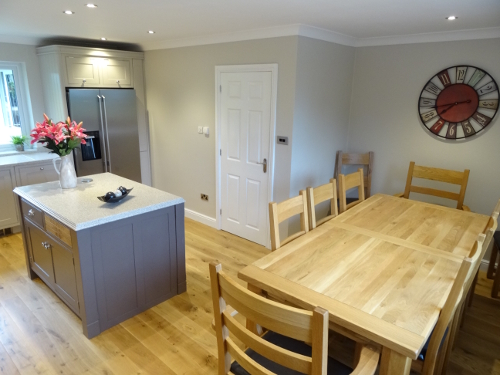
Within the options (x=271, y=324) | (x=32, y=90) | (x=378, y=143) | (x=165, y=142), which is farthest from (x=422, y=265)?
(x=32, y=90)

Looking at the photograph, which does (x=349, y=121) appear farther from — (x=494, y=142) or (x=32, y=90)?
(x=32, y=90)

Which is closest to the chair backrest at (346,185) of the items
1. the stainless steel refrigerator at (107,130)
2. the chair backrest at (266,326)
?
the chair backrest at (266,326)

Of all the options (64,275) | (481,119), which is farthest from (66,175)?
(481,119)

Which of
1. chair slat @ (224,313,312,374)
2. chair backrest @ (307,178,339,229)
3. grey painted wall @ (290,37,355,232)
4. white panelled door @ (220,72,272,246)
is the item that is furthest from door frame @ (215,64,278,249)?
chair slat @ (224,313,312,374)

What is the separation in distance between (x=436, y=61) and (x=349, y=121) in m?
1.09

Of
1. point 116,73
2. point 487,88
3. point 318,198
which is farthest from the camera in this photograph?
point 116,73

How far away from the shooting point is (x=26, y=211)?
292 centimetres

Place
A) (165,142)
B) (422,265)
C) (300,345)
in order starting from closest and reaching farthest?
(300,345) < (422,265) < (165,142)

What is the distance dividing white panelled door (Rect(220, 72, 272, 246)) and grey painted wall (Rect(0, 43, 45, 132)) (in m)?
2.44

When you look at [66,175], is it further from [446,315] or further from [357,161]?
[357,161]

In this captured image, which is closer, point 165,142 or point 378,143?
point 378,143

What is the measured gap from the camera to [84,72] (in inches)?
169

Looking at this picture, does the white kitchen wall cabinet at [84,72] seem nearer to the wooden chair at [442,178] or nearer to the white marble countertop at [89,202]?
the white marble countertop at [89,202]

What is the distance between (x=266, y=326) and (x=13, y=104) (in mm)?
4714
